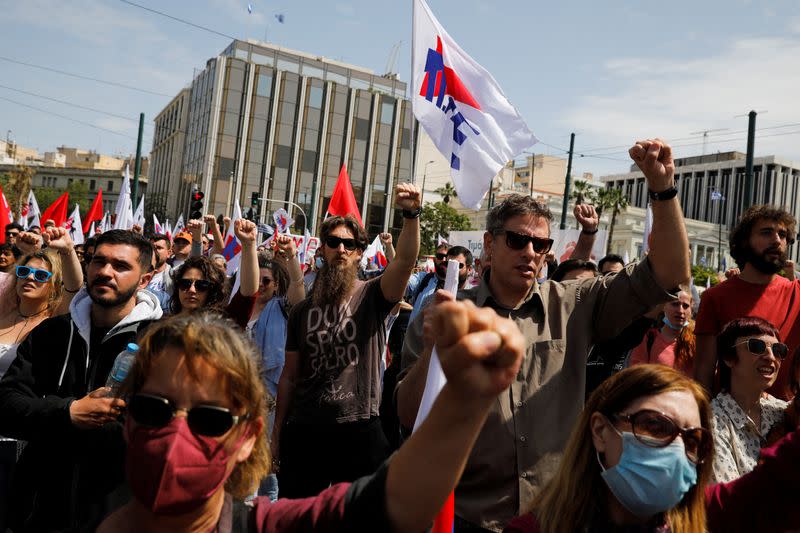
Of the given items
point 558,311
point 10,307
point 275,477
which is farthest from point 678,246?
point 10,307

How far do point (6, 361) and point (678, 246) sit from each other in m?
3.74

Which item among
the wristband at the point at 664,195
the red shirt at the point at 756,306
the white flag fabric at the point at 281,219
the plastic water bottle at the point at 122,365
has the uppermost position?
the white flag fabric at the point at 281,219

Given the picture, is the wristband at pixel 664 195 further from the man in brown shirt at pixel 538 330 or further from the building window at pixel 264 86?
the building window at pixel 264 86

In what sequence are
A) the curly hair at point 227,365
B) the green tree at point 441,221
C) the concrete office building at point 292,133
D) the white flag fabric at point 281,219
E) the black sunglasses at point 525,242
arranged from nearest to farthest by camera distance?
the curly hair at point 227,365, the black sunglasses at point 525,242, the white flag fabric at point 281,219, the green tree at point 441,221, the concrete office building at point 292,133

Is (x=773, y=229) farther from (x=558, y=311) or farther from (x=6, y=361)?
(x=6, y=361)

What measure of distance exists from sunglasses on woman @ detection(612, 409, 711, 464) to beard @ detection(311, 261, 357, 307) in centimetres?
242

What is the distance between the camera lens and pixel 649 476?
2.24 metres

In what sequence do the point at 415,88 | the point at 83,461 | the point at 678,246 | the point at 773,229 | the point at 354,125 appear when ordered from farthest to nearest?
the point at 354,125
the point at 415,88
the point at 773,229
the point at 83,461
the point at 678,246

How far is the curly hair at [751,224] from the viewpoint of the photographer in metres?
4.37

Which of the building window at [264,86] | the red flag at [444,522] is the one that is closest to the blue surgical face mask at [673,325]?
the red flag at [444,522]

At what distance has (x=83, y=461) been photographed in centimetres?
307

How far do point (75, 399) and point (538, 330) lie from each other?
1845 mm

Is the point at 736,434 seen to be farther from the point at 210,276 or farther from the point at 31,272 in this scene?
the point at 31,272

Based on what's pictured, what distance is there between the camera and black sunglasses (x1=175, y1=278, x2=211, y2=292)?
477cm
